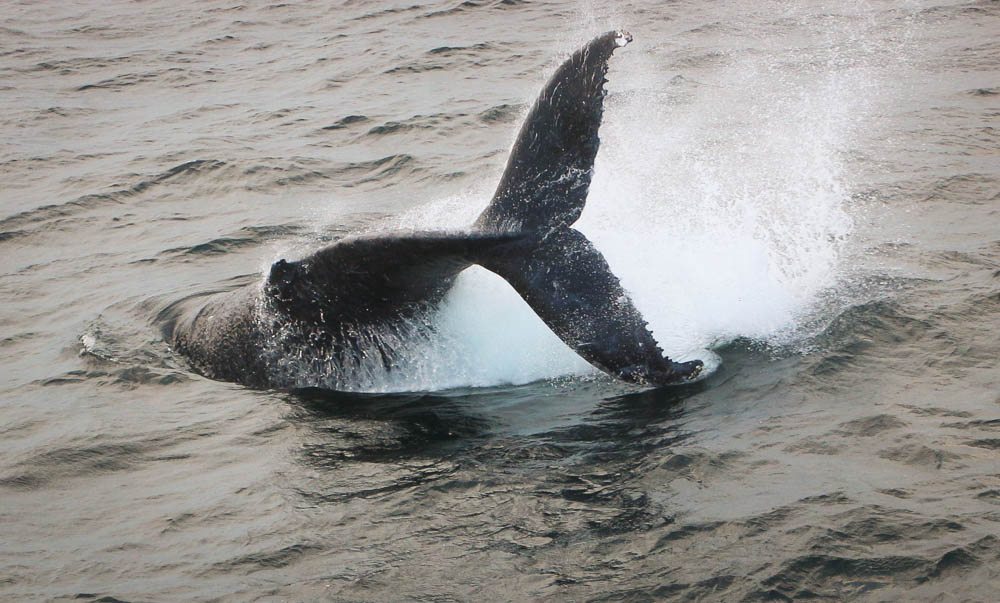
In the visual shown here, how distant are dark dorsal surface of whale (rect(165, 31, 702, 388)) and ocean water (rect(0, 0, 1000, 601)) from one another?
31 centimetres

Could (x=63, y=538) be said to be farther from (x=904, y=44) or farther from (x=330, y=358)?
(x=904, y=44)

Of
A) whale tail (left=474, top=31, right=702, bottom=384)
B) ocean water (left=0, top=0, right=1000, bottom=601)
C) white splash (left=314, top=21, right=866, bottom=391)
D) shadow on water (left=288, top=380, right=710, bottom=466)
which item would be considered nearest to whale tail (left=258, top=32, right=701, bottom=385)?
whale tail (left=474, top=31, right=702, bottom=384)

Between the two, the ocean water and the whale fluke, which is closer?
the ocean water

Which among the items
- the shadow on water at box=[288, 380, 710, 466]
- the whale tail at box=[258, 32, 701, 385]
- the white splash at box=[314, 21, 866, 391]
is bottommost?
the shadow on water at box=[288, 380, 710, 466]

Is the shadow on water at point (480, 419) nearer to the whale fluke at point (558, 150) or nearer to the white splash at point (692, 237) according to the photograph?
the white splash at point (692, 237)

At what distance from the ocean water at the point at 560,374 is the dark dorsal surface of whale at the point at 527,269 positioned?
0.31 meters

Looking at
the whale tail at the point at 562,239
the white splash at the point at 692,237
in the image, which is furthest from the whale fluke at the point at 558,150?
the white splash at the point at 692,237

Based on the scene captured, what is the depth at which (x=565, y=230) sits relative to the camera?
6984 millimetres

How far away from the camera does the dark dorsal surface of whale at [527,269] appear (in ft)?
22.5

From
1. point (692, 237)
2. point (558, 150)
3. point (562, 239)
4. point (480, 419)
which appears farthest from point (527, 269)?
point (692, 237)

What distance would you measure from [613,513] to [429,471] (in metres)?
1.41

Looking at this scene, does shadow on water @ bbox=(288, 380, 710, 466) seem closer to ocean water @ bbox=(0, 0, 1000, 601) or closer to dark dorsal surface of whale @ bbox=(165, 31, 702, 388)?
ocean water @ bbox=(0, 0, 1000, 601)

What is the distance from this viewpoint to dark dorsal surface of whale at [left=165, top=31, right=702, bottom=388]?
6844 millimetres

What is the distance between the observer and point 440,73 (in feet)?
66.6
